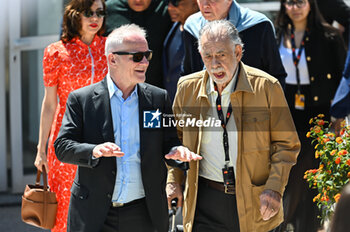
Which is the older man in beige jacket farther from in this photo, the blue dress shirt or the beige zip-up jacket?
the blue dress shirt

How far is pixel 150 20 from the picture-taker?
19.0 feet

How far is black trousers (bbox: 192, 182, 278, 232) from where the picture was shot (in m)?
3.95

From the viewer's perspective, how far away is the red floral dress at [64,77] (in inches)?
190

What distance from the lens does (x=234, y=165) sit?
3.89m

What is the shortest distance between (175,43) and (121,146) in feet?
7.16

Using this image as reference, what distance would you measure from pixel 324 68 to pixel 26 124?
3296 millimetres

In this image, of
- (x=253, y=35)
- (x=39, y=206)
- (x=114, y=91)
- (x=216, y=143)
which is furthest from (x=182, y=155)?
(x=253, y=35)

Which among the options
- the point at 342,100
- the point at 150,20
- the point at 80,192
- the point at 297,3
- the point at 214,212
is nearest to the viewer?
the point at 80,192

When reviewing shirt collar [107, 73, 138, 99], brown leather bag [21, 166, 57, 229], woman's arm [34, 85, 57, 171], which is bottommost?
brown leather bag [21, 166, 57, 229]

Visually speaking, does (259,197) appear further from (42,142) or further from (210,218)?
(42,142)

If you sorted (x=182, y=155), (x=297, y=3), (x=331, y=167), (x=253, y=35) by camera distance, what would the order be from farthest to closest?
(x=297, y=3) < (x=253, y=35) < (x=331, y=167) < (x=182, y=155)

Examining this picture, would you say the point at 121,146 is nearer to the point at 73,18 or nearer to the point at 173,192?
the point at 173,192

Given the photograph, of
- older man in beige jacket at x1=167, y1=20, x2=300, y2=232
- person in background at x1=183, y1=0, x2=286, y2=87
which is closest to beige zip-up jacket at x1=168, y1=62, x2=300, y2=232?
older man in beige jacket at x1=167, y1=20, x2=300, y2=232

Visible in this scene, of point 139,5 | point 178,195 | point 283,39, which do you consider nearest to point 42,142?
point 178,195
